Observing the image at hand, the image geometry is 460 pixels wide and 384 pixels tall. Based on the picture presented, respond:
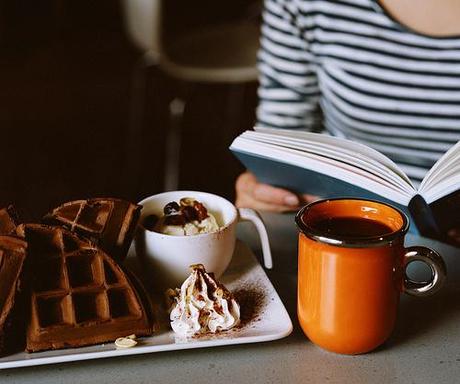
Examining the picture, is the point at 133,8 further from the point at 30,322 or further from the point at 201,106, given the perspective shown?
the point at 30,322

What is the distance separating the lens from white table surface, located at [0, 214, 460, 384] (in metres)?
0.72

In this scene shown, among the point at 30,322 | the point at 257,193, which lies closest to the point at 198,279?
the point at 30,322

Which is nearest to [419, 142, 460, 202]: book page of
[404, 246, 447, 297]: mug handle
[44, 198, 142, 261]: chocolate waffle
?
[404, 246, 447, 297]: mug handle

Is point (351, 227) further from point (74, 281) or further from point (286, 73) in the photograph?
point (286, 73)

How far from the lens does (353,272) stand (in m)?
0.71

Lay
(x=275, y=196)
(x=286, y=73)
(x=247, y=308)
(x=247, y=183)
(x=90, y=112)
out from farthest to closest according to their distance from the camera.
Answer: (x=90, y=112) < (x=286, y=73) < (x=247, y=183) < (x=275, y=196) < (x=247, y=308)

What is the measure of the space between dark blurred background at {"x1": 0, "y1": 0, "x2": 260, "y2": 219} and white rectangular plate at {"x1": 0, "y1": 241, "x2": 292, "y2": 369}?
1.53 meters

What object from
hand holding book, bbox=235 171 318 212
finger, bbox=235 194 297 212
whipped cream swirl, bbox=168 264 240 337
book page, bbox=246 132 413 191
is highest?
book page, bbox=246 132 413 191

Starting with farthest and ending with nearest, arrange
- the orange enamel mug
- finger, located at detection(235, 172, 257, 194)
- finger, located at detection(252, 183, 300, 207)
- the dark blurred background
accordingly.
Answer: the dark blurred background → finger, located at detection(235, 172, 257, 194) → finger, located at detection(252, 183, 300, 207) → the orange enamel mug

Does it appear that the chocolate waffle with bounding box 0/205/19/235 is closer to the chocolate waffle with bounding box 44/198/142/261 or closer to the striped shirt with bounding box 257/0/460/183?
the chocolate waffle with bounding box 44/198/142/261

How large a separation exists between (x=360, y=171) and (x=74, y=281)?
13.3 inches

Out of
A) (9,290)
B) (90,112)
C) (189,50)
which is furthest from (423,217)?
(90,112)

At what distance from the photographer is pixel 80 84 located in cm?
375

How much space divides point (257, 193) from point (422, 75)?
0.35m
